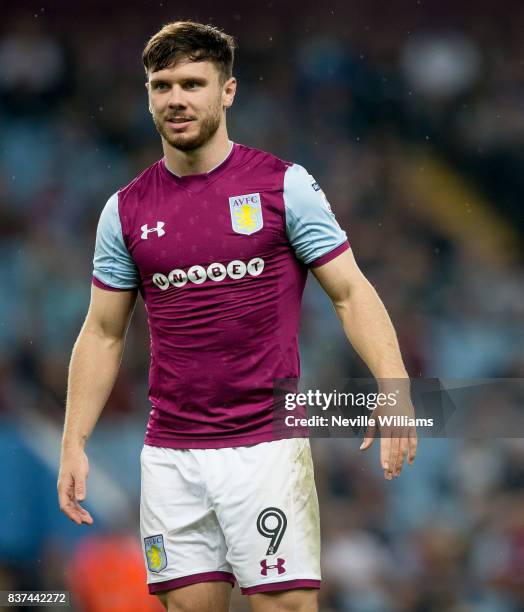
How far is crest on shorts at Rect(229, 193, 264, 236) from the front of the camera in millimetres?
3729

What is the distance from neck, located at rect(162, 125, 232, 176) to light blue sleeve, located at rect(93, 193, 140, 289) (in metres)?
0.25

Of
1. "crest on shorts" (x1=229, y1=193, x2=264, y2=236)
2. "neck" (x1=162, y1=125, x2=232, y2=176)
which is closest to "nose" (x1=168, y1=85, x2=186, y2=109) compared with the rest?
"neck" (x1=162, y1=125, x2=232, y2=176)

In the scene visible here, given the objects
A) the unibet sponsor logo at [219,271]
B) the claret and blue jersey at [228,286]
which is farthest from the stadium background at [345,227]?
the unibet sponsor logo at [219,271]

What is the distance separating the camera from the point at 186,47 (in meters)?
3.73

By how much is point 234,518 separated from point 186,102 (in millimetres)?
1269

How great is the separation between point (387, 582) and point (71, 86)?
4.42 meters

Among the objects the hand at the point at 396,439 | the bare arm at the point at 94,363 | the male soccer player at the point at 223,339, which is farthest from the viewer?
the bare arm at the point at 94,363

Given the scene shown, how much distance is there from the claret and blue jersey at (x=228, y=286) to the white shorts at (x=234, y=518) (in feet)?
0.23

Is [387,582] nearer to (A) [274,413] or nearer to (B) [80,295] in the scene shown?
(B) [80,295]

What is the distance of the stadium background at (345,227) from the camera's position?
696 centimetres

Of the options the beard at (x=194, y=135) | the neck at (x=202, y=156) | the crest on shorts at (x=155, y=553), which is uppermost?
the beard at (x=194, y=135)

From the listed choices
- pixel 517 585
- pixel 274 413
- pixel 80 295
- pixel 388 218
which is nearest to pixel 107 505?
pixel 80 295

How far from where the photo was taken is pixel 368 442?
3.62 m

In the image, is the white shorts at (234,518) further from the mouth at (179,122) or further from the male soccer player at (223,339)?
the mouth at (179,122)
